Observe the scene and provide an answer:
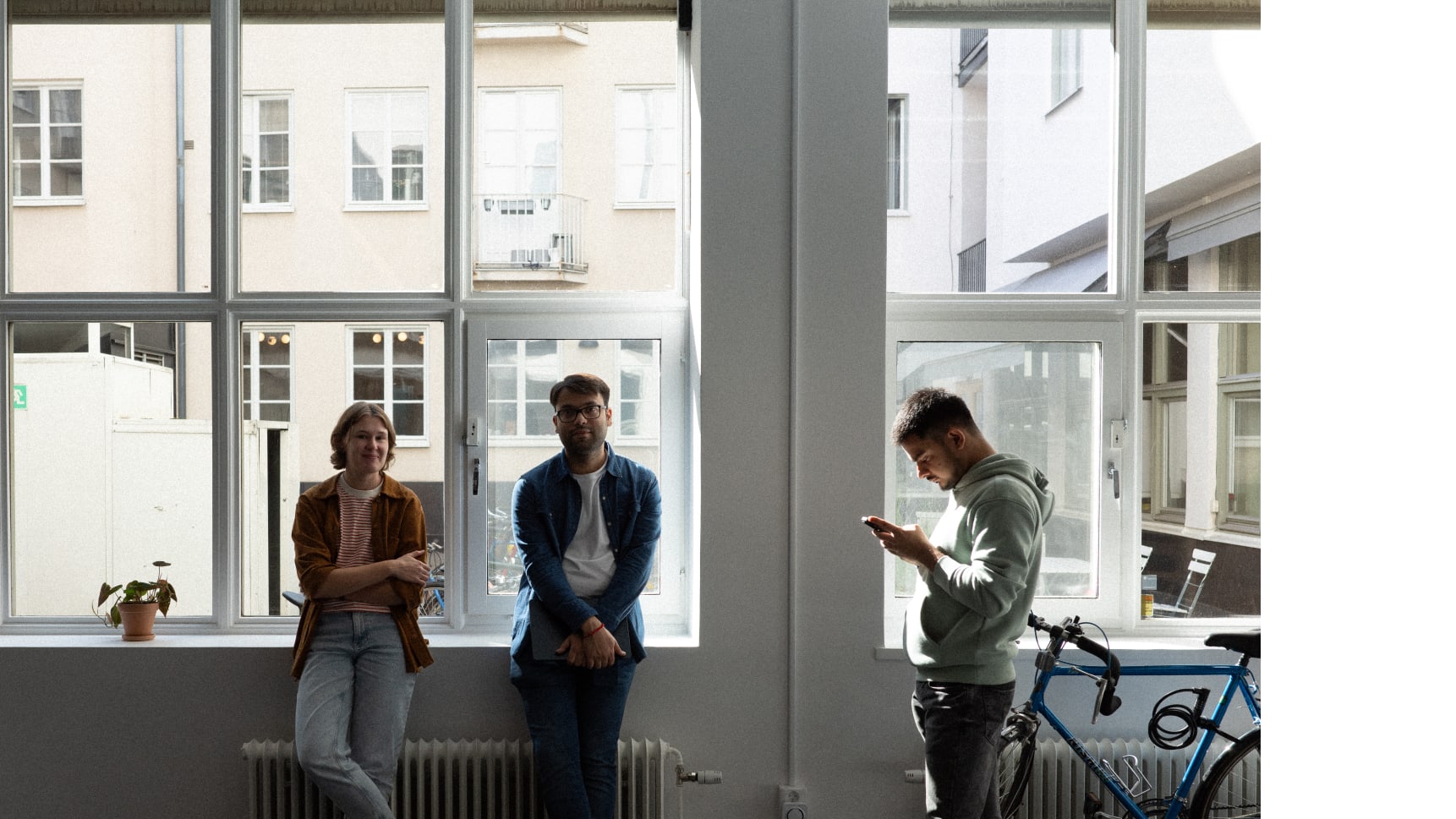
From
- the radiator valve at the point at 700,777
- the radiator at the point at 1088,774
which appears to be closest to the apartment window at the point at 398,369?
the radiator valve at the point at 700,777

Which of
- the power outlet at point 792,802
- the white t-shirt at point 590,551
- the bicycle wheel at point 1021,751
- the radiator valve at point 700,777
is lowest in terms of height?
the power outlet at point 792,802

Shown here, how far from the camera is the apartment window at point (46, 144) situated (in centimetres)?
367

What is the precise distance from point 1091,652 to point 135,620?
3.07 m

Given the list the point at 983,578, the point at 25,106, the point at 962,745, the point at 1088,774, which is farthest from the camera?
the point at 25,106

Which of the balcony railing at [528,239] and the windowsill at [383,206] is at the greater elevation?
the windowsill at [383,206]

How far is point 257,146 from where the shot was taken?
144 inches

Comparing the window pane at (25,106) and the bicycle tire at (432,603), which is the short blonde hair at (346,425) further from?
the window pane at (25,106)

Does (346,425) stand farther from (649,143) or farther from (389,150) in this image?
(649,143)

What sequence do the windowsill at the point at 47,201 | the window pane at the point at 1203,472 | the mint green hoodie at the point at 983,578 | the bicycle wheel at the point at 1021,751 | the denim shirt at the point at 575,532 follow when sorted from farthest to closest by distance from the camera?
1. the windowsill at the point at 47,201
2. the window pane at the point at 1203,472
3. the denim shirt at the point at 575,532
4. the bicycle wheel at the point at 1021,751
5. the mint green hoodie at the point at 983,578

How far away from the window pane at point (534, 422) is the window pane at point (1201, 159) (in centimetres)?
186

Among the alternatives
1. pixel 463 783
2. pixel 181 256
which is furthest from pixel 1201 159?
pixel 181 256

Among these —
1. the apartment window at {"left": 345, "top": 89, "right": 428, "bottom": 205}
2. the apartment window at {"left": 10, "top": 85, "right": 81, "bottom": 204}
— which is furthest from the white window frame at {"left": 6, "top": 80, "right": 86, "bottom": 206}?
the apartment window at {"left": 345, "top": 89, "right": 428, "bottom": 205}
